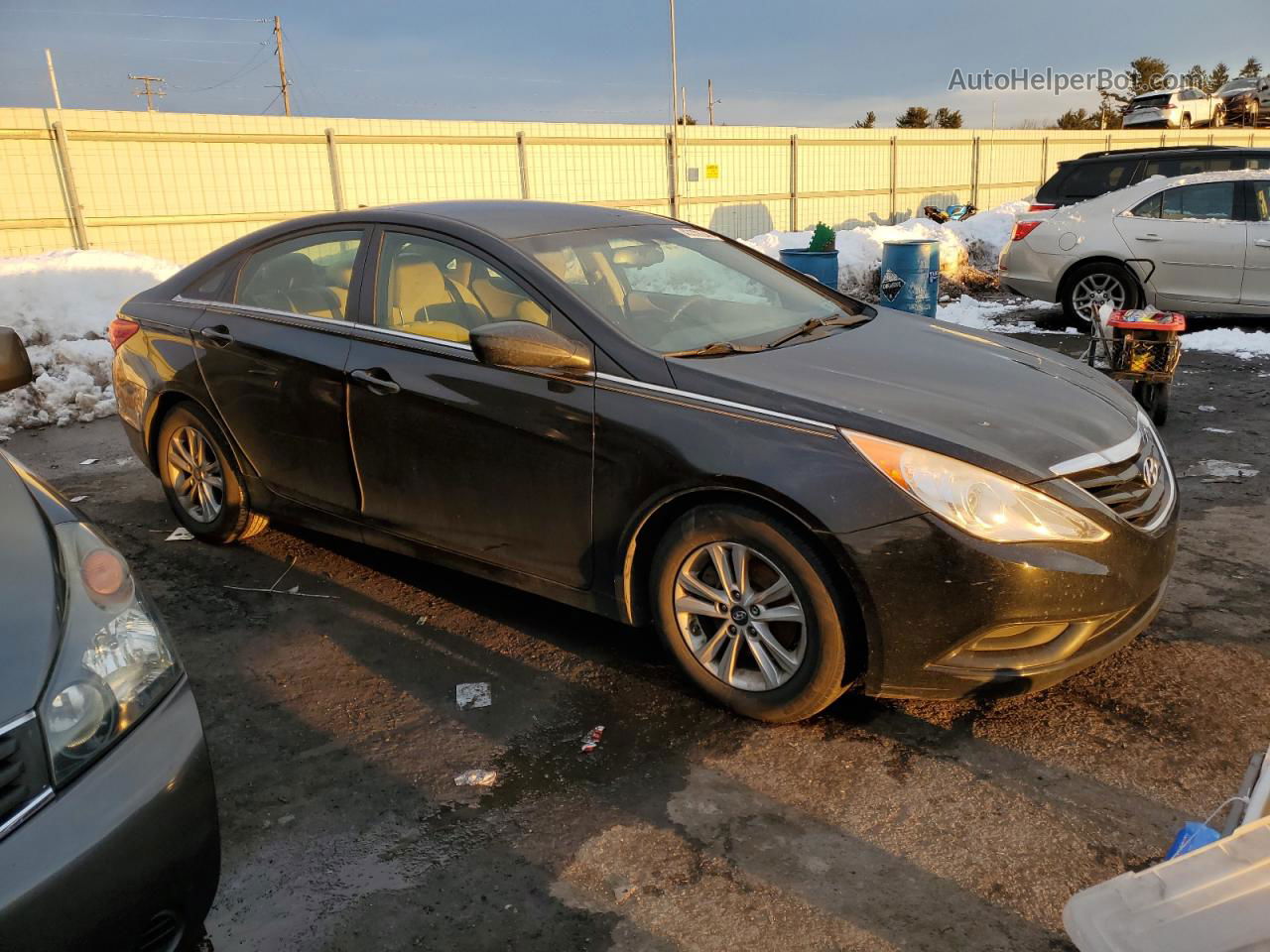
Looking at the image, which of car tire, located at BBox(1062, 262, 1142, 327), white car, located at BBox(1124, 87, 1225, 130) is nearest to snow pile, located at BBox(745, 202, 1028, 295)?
car tire, located at BBox(1062, 262, 1142, 327)

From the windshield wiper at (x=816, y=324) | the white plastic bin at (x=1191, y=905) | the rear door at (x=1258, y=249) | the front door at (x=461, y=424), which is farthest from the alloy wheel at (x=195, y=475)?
the rear door at (x=1258, y=249)

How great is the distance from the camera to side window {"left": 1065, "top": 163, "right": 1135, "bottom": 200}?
1114 centimetres

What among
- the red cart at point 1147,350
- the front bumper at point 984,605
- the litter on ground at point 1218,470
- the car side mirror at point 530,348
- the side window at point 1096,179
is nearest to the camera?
the front bumper at point 984,605

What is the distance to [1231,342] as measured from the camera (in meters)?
9.15

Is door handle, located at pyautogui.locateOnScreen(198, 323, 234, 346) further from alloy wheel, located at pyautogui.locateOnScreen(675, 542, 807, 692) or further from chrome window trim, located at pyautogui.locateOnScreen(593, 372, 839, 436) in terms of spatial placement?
alloy wheel, located at pyautogui.locateOnScreen(675, 542, 807, 692)

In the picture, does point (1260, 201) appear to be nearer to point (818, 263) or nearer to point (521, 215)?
point (818, 263)

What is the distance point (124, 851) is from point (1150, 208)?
10.5 m

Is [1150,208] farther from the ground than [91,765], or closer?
farther from the ground

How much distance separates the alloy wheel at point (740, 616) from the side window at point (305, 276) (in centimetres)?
191

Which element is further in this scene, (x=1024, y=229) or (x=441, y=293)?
(x=1024, y=229)

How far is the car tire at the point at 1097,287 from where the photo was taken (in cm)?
979

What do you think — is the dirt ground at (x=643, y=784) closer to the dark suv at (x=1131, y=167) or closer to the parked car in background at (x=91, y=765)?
the parked car in background at (x=91, y=765)

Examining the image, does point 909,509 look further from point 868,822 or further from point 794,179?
point 794,179

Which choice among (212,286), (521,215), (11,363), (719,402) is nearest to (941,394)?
(719,402)
